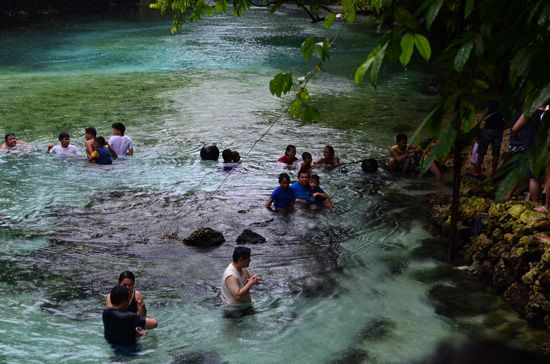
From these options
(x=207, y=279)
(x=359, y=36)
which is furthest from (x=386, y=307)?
(x=359, y=36)

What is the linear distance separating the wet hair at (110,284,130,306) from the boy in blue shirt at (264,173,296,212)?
206 inches

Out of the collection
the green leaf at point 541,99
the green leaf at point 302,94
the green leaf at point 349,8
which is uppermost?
the green leaf at point 349,8

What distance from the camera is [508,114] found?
3.62 metres

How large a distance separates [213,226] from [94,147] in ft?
15.3

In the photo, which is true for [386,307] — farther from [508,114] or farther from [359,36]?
[359,36]

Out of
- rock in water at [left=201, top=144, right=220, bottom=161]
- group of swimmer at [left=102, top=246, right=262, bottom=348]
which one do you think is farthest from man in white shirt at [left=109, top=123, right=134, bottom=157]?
group of swimmer at [left=102, top=246, right=262, bottom=348]

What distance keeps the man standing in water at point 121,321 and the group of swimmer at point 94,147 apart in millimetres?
7955

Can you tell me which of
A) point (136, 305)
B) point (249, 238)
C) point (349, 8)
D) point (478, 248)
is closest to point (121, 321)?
point (136, 305)

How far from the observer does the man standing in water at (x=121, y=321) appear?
7512 mm

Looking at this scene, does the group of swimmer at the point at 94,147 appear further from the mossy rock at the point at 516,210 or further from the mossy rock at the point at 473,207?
Answer: the mossy rock at the point at 516,210

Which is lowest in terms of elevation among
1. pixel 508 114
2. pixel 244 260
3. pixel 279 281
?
pixel 279 281

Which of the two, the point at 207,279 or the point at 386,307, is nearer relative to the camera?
the point at 386,307

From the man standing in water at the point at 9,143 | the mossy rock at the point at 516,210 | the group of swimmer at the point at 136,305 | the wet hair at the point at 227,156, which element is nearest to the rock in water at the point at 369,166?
the wet hair at the point at 227,156

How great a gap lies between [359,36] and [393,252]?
31.3 metres
